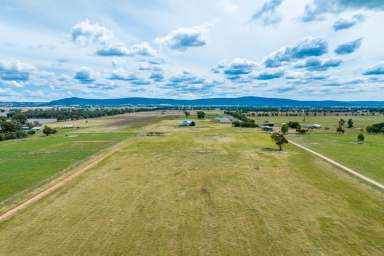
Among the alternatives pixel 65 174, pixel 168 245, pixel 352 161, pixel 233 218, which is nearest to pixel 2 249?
pixel 168 245

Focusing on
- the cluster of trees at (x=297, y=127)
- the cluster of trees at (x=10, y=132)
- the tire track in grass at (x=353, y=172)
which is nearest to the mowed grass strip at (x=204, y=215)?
the tire track in grass at (x=353, y=172)

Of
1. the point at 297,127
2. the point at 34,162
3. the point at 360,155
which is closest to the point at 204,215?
the point at 34,162

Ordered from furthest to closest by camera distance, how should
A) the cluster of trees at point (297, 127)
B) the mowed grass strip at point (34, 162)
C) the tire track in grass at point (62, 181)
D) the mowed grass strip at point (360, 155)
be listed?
the cluster of trees at point (297, 127) < the mowed grass strip at point (360, 155) < the mowed grass strip at point (34, 162) < the tire track in grass at point (62, 181)

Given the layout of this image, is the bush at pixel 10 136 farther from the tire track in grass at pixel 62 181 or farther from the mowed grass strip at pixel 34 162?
the tire track in grass at pixel 62 181

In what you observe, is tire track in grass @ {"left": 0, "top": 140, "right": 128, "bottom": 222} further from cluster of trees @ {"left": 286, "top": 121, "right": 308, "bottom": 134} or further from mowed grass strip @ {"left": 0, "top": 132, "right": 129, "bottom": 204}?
cluster of trees @ {"left": 286, "top": 121, "right": 308, "bottom": 134}

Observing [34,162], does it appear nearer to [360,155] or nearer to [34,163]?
[34,163]

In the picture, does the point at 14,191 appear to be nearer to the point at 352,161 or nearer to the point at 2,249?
the point at 2,249

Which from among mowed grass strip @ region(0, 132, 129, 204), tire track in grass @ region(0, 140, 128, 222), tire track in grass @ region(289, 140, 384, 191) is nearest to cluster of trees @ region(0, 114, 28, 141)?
mowed grass strip @ region(0, 132, 129, 204)

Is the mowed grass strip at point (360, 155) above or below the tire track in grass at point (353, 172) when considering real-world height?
above
